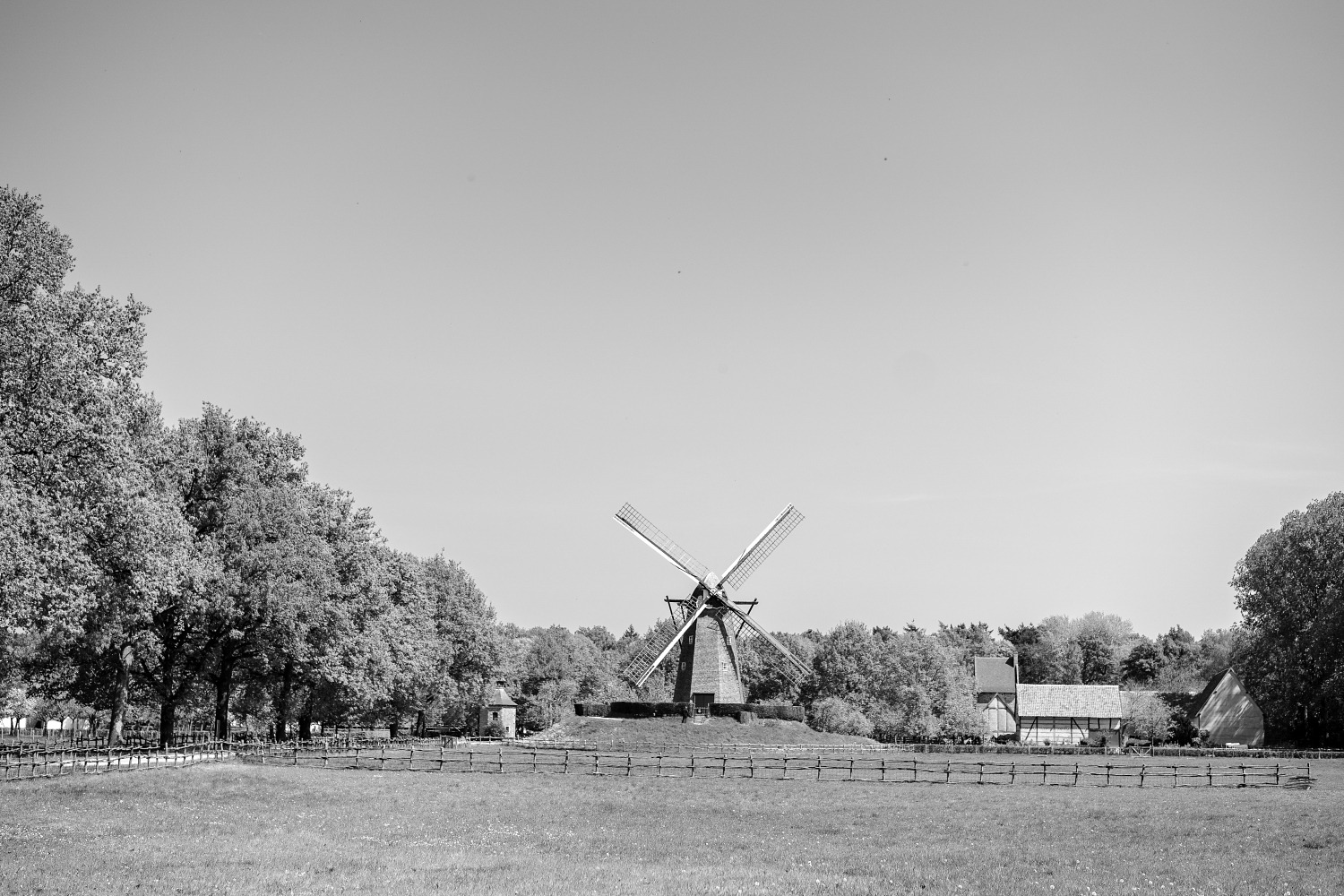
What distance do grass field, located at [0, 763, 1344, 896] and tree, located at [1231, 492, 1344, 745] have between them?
39423mm

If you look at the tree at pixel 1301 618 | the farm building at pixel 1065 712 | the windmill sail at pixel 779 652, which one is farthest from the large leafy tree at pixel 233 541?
the farm building at pixel 1065 712

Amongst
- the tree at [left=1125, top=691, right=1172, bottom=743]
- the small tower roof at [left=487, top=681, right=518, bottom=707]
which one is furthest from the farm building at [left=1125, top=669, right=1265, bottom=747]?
the small tower roof at [left=487, top=681, right=518, bottom=707]

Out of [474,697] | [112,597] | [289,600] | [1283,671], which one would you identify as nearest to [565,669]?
[474,697]

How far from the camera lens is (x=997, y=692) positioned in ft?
408

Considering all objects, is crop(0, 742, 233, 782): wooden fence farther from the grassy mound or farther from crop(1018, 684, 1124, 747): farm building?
crop(1018, 684, 1124, 747): farm building

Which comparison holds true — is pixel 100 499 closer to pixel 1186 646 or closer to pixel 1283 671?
pixel 1283 671

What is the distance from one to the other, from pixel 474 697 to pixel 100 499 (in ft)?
191

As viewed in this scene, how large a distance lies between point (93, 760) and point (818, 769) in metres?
29.6

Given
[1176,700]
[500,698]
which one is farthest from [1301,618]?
[500,698]

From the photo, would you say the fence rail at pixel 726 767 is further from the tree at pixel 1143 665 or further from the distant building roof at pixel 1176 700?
the tree at pixel 1143 665

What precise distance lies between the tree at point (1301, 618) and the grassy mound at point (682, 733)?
30.2 m

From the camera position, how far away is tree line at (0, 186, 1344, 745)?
31.6 meters

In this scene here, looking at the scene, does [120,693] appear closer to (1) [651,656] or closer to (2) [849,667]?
(1) [651,656]

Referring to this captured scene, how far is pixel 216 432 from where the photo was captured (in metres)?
52.1
